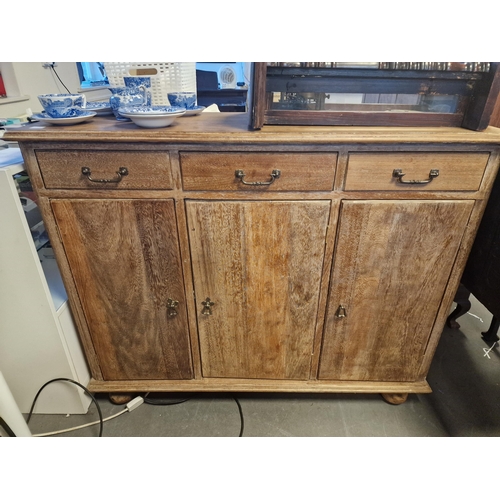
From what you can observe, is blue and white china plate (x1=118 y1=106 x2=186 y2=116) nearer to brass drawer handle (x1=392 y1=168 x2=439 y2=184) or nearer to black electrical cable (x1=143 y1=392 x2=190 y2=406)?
brass drawer handle (x1=392 y1=168 x2=439 y2=184)

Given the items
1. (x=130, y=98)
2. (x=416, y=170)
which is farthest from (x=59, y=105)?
(x=416, y=170)

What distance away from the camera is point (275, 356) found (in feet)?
3.68

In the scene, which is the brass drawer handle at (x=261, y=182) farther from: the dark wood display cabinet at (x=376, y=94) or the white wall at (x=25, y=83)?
the white wall at (x=25, y=83)

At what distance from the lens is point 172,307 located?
3.39ft

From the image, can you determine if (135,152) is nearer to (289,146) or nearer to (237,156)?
(237,156)

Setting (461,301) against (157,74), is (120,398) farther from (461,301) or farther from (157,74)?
(461,301)

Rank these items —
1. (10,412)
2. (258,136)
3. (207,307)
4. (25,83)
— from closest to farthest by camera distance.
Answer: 1. (258,136)
2. (10,412)
3. (207,307)
4. (25,83)

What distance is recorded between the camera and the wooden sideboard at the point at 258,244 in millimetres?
832

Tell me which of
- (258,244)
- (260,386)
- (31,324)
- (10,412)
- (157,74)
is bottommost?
(260,386)

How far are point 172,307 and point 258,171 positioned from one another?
1.61 feet

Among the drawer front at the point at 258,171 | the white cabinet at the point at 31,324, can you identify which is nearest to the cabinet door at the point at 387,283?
the drawer front at the point at 258,171

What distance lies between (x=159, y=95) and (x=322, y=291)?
85cm

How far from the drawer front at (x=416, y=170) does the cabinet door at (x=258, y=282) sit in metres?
0.12
